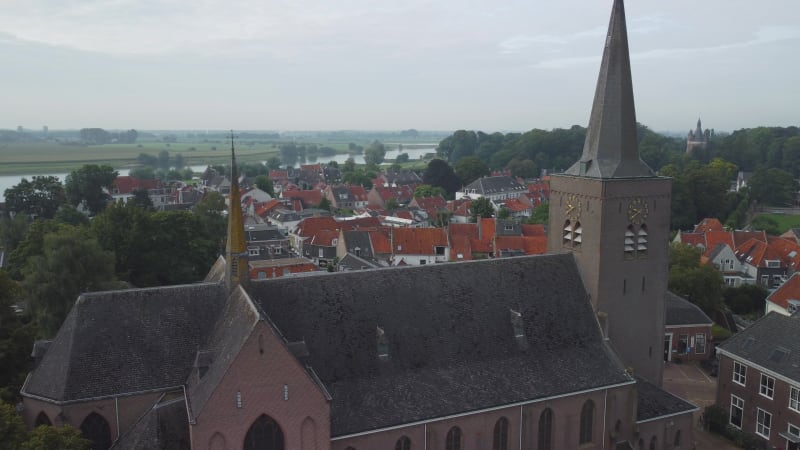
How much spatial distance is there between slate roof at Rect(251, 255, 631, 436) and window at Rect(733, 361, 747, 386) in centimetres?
1451

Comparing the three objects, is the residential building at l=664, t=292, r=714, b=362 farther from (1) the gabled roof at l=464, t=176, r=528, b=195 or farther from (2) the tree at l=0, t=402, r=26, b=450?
(1) the gabled roof at l=464, t=176, r=528, b=195

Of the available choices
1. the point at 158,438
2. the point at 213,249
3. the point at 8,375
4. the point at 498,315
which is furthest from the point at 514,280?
the point at 213,249

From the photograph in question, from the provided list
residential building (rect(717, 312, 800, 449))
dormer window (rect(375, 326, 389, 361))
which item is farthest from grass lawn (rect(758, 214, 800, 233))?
dormer window (rect(375, 326, 389, 361))

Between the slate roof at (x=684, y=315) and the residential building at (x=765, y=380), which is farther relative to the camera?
the slate roof at (x=684, y=315)

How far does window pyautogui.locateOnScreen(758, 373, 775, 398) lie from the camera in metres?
39.3

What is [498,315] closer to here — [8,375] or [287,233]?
[8,375]

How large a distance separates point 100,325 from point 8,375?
39.7ft

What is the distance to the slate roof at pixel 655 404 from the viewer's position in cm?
3425

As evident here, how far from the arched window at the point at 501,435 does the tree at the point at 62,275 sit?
3680cm

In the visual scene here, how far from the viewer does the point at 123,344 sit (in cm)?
2791

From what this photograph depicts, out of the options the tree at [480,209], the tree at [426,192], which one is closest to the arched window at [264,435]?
the tree at [480,209]

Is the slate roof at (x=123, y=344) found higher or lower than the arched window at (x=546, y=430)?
higher

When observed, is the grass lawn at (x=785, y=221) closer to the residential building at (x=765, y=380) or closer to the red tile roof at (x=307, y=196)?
the residential building at (x=765, y=380)

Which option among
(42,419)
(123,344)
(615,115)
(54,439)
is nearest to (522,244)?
(615,115)
